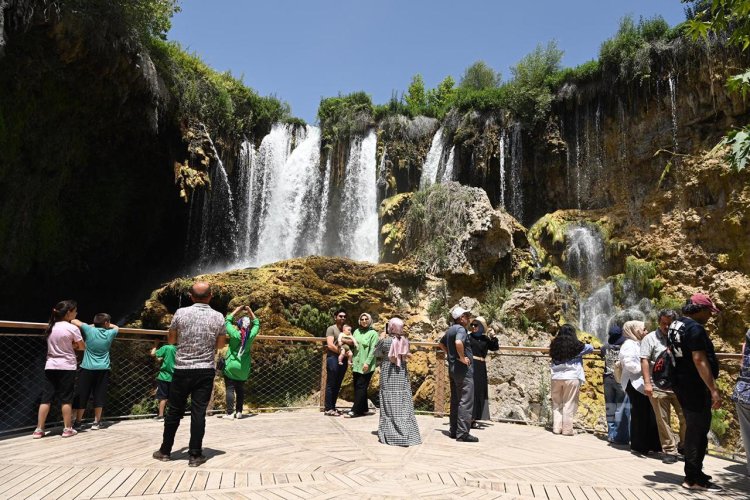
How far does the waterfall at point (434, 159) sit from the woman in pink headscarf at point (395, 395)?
15519 mm

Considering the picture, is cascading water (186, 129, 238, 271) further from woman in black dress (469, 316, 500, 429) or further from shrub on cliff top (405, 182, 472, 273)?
woman in black dress (469, 316, 500, 429)

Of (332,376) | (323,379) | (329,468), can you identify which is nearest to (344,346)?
(332,376)

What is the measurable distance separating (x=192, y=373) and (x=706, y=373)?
14.9 feet

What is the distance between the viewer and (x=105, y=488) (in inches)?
149

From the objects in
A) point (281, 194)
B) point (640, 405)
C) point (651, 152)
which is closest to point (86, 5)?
point (281, 194)

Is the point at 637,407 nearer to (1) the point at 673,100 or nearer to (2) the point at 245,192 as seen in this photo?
(1) the point at 673,100

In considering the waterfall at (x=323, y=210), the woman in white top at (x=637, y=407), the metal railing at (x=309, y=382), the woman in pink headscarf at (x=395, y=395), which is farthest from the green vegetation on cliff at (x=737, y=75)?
the waterfall at (x=323, y=210)

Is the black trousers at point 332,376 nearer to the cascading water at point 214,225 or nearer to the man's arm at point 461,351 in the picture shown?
the man's arm at point 461,351

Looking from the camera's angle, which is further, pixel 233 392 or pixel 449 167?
pixel 449 167

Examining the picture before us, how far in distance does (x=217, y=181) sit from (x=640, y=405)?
17229 millimetres

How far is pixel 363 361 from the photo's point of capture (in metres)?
7.62

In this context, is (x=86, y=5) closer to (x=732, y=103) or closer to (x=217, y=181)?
(x=217, y=181)

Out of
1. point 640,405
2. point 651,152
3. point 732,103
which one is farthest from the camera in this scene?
point 651,152

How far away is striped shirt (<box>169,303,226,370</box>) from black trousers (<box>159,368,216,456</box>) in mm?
75
